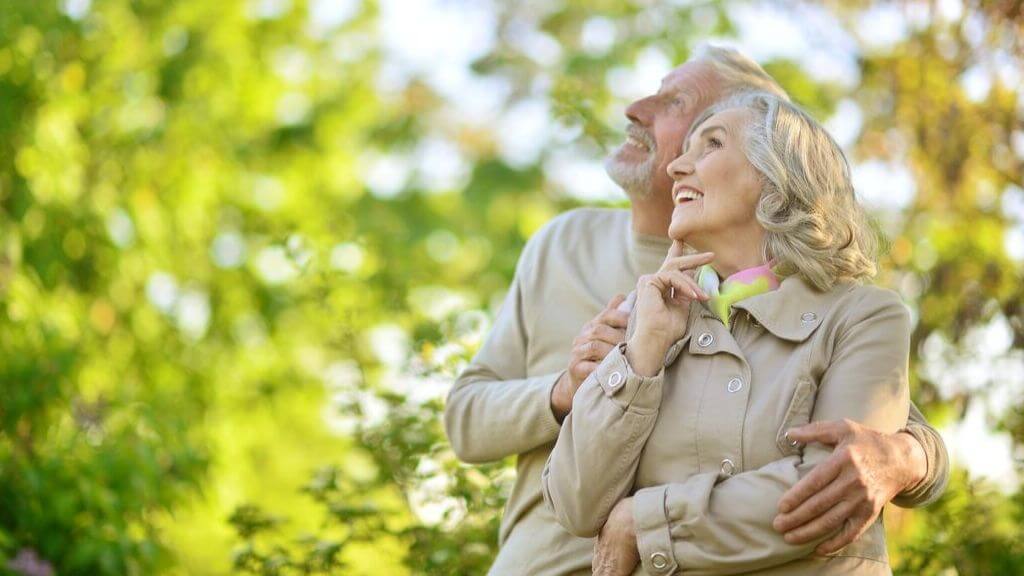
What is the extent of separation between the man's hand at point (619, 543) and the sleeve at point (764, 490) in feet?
0.10

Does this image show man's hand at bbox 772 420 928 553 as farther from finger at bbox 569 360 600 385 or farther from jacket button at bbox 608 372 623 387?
finger at bbox 569 360 600 385

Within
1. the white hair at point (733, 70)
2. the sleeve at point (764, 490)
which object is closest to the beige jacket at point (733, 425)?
the sleeve at point (764, 490)

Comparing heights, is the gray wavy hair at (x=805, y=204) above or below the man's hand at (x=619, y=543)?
above

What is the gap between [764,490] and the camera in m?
2.25

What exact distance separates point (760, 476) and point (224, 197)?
10.7 m

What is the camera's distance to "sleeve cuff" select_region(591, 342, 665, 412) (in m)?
2.32

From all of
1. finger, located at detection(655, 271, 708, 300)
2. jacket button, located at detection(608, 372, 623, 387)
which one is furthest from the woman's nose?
jacket button, located at detection(608, 372, 623, 387)

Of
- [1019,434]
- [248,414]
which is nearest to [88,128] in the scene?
[248,414]

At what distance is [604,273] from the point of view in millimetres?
3211

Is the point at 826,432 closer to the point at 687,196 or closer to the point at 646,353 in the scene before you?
the point at 646,353

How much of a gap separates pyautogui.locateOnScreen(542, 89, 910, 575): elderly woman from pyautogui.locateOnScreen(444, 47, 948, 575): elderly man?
0.24 m

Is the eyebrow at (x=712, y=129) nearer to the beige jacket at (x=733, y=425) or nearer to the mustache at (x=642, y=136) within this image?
the beige jacket at (x=733, y=425)

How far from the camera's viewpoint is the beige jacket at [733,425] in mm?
2264

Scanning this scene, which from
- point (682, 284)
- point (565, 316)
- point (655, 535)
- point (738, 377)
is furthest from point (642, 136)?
point (655, 535)
